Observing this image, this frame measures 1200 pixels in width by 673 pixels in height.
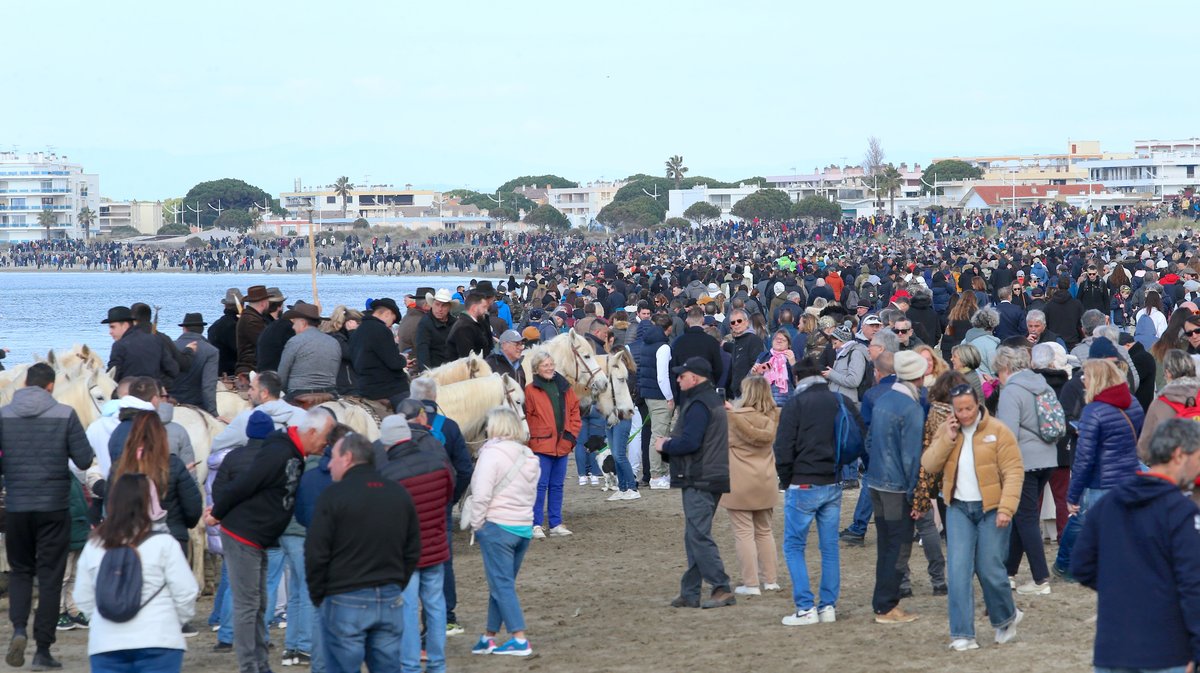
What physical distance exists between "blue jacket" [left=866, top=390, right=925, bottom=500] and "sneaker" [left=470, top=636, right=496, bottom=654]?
2467 mm

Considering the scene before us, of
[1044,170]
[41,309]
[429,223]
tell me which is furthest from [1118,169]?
[41,309]

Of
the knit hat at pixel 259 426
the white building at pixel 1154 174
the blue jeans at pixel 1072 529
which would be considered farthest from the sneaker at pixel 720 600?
the white building at pixel 1154 174

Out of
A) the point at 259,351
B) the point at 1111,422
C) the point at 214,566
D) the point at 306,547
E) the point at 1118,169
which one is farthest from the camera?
the point at 1118,169

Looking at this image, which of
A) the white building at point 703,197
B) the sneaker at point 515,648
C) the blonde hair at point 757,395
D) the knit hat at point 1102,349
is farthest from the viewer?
the white building at point 703,197

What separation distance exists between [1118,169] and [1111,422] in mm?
138099

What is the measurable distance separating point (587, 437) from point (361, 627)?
770 centimetres

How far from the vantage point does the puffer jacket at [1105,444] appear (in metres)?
8.45

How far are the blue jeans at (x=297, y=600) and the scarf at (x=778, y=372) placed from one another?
560 centimetres

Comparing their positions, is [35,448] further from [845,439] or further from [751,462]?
[845,439]

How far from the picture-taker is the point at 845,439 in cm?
909

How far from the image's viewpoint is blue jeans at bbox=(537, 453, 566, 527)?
1221 centimetres

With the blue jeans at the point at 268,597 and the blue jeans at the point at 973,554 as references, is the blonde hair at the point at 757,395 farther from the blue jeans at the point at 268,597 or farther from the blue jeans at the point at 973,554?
the blue jeans at the point at 268,597

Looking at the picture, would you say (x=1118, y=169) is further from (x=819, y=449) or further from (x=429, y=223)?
(x=819, y=449)

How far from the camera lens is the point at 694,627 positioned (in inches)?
359
